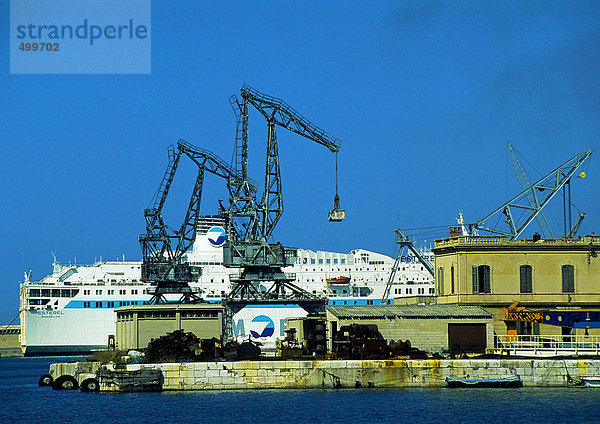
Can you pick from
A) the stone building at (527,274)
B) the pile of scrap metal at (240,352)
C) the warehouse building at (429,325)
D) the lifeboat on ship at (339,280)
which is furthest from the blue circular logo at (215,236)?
the warehouse building at (429,325)

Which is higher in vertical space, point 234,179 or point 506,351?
point 234,179

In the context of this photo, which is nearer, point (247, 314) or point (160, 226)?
point (247, 314)

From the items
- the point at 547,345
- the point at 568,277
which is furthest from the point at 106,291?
the point at 547,345

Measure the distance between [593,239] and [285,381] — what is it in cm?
2373

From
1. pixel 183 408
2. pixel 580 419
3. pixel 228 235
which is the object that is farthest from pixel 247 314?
pixel 580 419

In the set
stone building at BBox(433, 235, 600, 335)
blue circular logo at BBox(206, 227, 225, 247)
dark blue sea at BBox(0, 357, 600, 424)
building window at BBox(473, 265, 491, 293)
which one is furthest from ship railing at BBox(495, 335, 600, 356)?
blue circular logo at BBox(206, 227, 225, 247)

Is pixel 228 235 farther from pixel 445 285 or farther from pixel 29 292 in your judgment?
pixel 29 292

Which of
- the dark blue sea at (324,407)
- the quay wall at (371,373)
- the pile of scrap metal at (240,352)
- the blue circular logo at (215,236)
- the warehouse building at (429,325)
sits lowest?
the dark blue sea at (324,407)

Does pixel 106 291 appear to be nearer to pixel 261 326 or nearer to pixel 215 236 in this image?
pixel 215 236

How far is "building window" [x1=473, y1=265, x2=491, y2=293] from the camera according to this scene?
6538 cm

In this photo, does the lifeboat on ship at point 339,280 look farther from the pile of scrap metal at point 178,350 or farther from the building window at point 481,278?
the pile of scrap metal at point 178,350

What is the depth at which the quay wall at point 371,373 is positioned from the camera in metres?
54.9

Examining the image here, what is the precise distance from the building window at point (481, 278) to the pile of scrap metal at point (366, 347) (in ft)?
28.5

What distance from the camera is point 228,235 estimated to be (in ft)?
324
